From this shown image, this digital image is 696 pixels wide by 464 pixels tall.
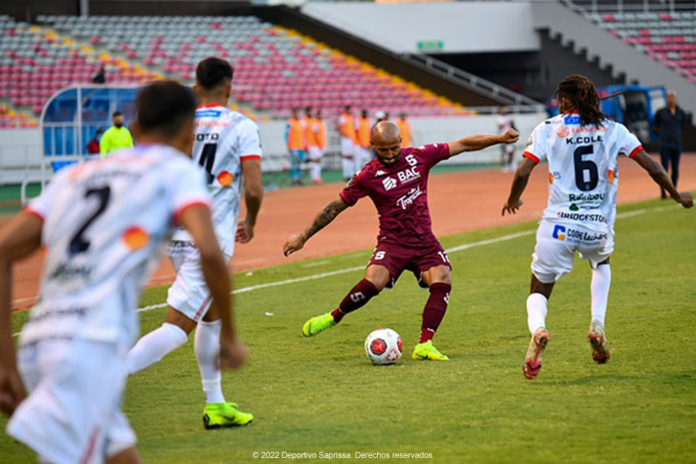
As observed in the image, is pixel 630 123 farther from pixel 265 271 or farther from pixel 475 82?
pixel 265 271

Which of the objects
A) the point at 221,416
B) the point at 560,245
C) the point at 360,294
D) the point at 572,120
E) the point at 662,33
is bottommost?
the point at 221,416

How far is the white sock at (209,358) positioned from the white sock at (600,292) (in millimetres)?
2791

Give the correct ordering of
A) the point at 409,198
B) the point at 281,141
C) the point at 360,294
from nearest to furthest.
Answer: the point at 360,294 → the point at 409,198 → the point at 281,141

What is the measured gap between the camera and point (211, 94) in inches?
266

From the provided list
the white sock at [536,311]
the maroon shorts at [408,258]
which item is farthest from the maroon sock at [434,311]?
the white sock at [536,311]

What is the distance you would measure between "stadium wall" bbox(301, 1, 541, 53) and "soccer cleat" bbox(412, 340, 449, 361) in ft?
117

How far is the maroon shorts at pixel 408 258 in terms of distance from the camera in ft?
29.3

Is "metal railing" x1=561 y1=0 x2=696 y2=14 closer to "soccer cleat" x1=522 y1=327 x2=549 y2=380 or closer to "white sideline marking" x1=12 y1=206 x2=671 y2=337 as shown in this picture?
"white sideline marking" x1=12 y1=206 x2=671 y2=337

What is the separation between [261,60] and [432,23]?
8.48 m

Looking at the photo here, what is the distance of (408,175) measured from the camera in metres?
9.01

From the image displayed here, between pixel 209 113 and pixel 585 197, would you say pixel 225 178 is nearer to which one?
pixel 209 113

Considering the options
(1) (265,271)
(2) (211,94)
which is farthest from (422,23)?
(2) (211,94)

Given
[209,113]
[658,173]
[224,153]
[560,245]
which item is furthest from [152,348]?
[658,173]

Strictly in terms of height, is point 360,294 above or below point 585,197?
below
